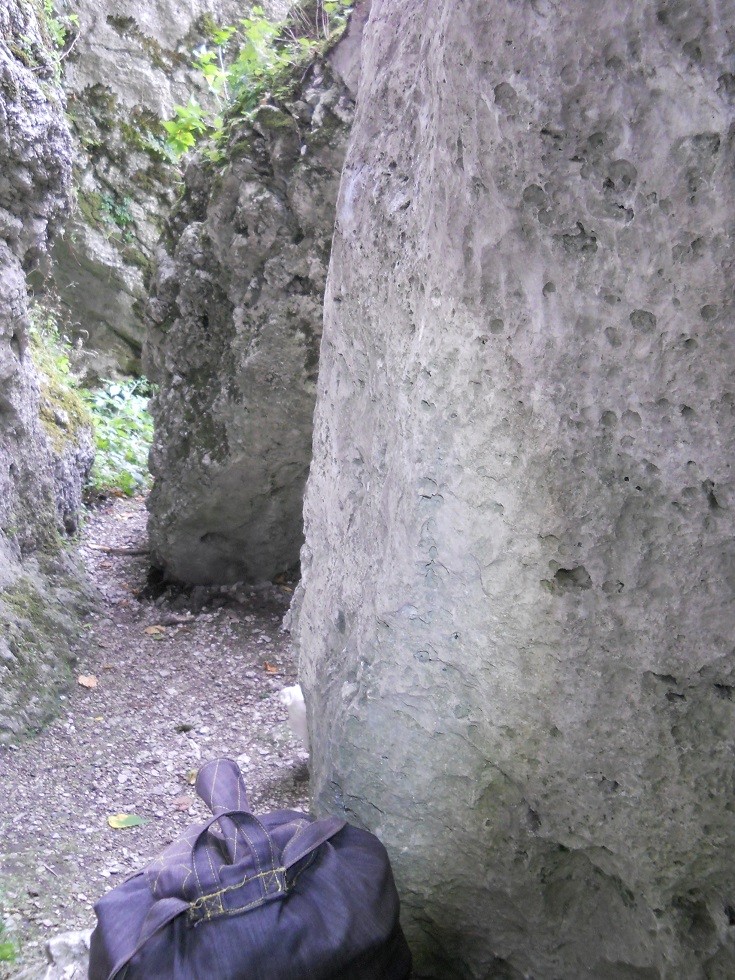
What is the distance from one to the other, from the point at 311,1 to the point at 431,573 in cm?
393

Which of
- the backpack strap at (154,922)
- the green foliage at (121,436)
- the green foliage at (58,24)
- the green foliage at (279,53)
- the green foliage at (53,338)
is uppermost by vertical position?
the green foliage at (58,24)

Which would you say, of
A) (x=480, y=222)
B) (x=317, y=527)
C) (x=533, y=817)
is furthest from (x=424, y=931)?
(x=480, y=222)

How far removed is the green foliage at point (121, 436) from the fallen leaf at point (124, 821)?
3452 mm

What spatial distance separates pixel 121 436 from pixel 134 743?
14.3ft

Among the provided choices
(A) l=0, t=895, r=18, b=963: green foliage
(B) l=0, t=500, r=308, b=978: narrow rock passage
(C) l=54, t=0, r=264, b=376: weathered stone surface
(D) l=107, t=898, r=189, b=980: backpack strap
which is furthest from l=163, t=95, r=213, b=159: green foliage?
(D) l=107, t=898, r=189, b=980: backpack strap

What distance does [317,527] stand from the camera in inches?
95.8

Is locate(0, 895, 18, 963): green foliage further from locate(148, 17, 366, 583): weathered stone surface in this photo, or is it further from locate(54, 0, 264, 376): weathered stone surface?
locate(54, 0, 264, 376): weathered stone surface

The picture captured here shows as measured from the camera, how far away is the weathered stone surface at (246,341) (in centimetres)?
418

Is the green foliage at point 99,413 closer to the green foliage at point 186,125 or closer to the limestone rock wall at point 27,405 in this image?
the limestone rock wall at point 27,405

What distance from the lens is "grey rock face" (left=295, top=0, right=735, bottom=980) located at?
4.41 feet

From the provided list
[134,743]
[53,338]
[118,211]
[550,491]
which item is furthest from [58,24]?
[550,491]

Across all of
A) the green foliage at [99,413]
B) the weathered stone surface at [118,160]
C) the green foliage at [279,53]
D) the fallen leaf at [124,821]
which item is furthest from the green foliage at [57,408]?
the fallen leaf at [124,821]

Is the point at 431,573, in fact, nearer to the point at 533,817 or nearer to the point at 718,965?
the point at 533,817

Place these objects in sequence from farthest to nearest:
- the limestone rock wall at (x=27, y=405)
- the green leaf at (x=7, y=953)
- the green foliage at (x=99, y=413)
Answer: the green foliage at (x=99, y=413) < the limestone rock wall at (x=27, y=405) < the green leaf at (x=7, y=953)
